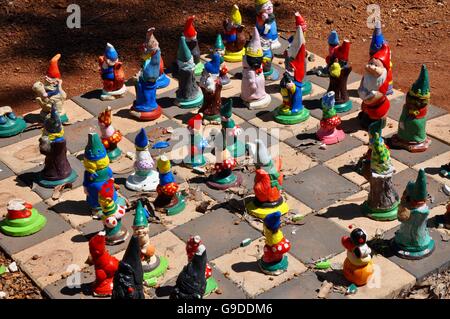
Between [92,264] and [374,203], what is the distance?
3.31m

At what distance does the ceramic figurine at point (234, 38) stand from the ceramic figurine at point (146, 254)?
4914mm

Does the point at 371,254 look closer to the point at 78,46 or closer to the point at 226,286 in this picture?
the point at 226,286

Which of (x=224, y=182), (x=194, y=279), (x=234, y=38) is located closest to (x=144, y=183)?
(x=224, y=182)

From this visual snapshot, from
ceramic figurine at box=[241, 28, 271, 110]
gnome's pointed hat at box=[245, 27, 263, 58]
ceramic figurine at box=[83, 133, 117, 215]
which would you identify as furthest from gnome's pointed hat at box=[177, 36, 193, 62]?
ceramic figurine at box=[83, 133, 117, 215]

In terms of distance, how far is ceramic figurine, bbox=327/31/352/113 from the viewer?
40.8ft

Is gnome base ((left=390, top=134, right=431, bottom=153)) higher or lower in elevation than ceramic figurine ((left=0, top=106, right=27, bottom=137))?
higher

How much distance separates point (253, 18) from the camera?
16.1 metres

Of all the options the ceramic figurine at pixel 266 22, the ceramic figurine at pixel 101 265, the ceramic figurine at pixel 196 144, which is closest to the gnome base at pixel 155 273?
the ceramic figurine at pixel 101 265

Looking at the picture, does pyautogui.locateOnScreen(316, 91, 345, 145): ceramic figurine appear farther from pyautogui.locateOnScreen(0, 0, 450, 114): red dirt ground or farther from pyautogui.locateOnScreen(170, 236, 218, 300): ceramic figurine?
pyautogui.locateOnScreen(170, 236, 218, 300): ceramic figurine

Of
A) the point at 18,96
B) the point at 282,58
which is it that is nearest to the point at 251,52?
the point at 282,58

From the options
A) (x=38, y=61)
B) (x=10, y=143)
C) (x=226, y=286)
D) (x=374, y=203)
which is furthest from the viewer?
(x=38, y=61)

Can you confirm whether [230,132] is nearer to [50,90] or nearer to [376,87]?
[376,87]

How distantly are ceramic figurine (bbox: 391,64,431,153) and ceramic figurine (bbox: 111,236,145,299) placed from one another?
14.7 ft

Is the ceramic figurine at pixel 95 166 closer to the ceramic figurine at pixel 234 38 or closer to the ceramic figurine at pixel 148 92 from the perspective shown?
the ceramic figurine at pixel 148 92
